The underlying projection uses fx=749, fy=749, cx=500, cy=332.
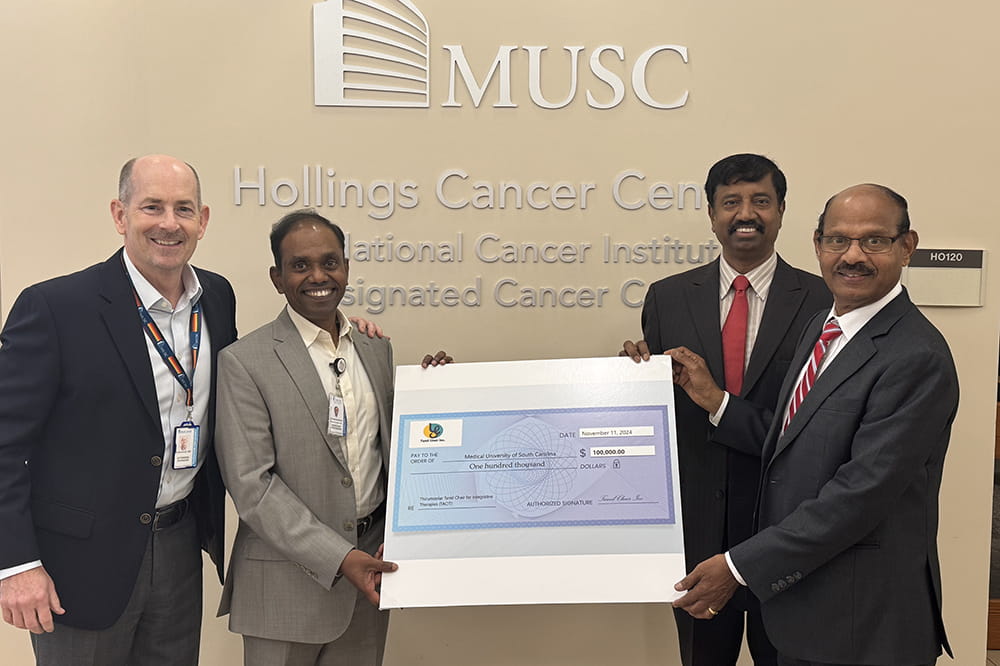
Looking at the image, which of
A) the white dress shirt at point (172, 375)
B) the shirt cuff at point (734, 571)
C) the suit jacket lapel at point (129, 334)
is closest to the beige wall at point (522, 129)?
the white dress shirt at point (172, 375)

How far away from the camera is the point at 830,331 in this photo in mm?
2062

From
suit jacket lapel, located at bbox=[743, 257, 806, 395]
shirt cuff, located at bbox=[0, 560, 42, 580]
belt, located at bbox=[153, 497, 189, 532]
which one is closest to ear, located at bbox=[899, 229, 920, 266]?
suit jacket lapel, located at bbox=[743, 257, 806, 395]

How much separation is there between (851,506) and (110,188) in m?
3.07

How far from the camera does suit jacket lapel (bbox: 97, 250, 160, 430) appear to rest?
2092mm

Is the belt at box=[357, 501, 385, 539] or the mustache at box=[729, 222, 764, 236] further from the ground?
the mustache at box=[729, 222, 764, 236]

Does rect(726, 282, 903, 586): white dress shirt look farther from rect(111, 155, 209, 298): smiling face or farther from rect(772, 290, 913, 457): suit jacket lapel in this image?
rect(111, 155, 209, 298): smiling face

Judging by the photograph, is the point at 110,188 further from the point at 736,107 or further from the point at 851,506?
the point at 851,506

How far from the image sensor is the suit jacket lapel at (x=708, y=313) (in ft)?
8.25

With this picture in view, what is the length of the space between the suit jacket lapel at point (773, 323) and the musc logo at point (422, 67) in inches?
41.6

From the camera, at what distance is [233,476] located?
213 centimetres

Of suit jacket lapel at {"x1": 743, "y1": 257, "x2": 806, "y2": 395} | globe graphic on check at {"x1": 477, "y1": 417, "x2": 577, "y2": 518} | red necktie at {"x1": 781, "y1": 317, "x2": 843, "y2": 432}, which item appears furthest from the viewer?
suit jacket lapel at {"x1": 743, "y1": 257, "x2": 806, "y2": 395}

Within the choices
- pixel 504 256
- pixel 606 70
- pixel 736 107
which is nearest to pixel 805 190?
pixel 736 107

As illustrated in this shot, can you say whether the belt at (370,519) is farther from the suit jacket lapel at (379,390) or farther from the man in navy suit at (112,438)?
the man in navy suit at (112,438)

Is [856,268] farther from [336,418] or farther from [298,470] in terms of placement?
[298,470]
